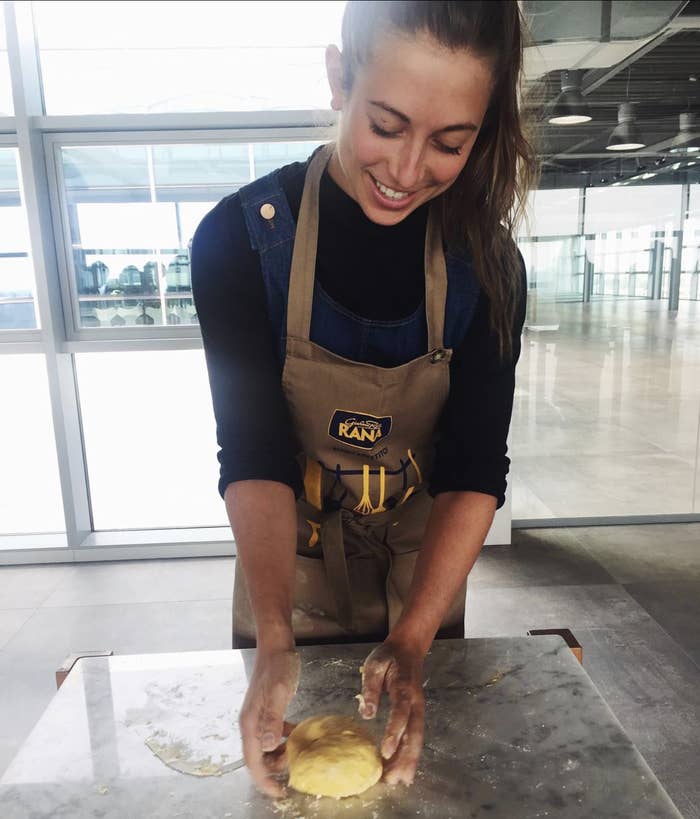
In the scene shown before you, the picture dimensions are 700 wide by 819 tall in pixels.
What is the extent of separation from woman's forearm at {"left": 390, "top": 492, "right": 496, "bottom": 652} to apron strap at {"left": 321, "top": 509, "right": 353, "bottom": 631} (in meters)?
0.16

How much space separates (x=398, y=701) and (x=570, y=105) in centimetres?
249

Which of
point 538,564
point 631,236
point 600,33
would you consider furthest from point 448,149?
point 631,236

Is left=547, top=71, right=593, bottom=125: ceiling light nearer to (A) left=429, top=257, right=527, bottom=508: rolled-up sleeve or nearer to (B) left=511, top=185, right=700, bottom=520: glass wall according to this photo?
(B) left=511, top=185, right=700, bottom=520: glass wall

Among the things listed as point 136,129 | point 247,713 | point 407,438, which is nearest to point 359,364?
point 407,438

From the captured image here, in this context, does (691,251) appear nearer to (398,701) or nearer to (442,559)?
(442,559)

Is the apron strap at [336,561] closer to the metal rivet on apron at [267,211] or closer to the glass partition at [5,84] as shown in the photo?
the metal rivet on apron at [267,211]

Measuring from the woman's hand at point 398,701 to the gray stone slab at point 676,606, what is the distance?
1.58 meters

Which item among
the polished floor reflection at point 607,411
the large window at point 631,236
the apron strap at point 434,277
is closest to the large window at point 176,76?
the large window at point 631,236

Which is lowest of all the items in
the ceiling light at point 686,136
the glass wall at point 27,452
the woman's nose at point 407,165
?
the glass wall at point 27,452

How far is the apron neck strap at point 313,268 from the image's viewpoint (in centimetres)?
90

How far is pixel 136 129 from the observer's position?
2.49 m

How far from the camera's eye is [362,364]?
94 centimetres

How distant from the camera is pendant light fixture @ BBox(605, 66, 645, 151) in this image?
A: 261 cm

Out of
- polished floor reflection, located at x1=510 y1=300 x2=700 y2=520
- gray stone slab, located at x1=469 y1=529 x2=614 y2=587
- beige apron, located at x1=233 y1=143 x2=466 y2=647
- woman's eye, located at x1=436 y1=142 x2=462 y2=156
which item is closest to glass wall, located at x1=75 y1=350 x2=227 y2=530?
gray stone slab, located at x1=469 y1=529 x2=614 y2=587
